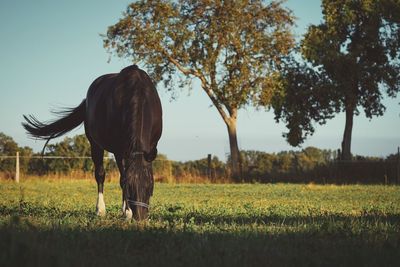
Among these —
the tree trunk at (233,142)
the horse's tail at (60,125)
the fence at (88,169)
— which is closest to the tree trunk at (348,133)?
the tree trunk at (233,142)

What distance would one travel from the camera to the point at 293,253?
5.06 meters

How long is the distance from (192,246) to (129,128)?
3.26m

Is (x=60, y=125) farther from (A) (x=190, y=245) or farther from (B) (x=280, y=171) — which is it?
(B) (x=280, y=171)

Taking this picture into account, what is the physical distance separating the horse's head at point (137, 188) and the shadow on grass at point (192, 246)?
49cm

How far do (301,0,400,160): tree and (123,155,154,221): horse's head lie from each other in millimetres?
31183

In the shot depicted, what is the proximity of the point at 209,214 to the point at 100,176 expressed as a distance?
3267 mm

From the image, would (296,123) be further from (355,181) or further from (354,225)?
(354,225)

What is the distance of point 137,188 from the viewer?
719cm

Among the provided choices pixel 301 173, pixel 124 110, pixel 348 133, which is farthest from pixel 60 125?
pixel 348 133

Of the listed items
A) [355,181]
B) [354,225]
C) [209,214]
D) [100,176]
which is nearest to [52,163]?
[355,181]

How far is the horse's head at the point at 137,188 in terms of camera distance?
7.19 meters

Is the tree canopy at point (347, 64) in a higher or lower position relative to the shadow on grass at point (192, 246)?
higher

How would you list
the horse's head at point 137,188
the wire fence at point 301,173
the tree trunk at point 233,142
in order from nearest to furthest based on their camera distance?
the horse's head at point 137,188
the wire fence at point 301,173
the tree trunk at point 233,142

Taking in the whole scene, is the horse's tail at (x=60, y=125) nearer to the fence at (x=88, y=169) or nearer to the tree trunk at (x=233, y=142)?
the fence at (x=88, y=169)
